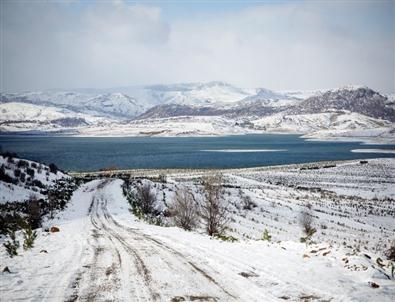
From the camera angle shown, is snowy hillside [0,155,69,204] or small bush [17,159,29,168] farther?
small bush [17,159,29,168]

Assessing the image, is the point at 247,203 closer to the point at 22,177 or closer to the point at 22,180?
the point at 22,180

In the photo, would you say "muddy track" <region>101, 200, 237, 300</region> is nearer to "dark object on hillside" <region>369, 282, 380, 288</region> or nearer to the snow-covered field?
the snow-covered field

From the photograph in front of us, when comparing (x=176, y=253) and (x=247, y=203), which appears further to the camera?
(x=247, y=203)

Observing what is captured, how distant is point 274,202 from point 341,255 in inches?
1445

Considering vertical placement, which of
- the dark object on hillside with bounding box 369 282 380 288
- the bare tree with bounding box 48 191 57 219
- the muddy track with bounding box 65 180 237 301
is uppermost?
the dark object on hillside with bounding box 369 282 380 288

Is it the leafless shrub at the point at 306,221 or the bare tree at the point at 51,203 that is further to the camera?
the leafless shrub at the point at 306,221

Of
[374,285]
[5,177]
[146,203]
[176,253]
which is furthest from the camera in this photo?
[146,203]

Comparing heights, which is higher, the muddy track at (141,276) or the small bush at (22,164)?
the muddy track at (141,276)

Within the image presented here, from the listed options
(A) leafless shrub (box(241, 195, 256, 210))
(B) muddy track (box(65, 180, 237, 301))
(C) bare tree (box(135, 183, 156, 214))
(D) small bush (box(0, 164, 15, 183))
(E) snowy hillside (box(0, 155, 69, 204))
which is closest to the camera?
(B) muddy track (box(65, 180, 237, 301))

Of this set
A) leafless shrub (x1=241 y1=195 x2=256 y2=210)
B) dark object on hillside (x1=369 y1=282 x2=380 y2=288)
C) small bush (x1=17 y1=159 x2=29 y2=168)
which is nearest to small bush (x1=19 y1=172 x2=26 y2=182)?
small bush (x1=17 y1=159 x2=29 y2=168)

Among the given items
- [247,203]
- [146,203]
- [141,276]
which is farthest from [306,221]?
[141,276]

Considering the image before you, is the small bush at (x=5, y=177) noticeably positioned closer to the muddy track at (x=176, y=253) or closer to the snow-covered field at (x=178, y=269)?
→ the snow-covered field at (x=178, y=269)

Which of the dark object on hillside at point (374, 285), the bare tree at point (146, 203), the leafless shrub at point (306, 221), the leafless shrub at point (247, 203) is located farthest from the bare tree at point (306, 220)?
the dark object on hillside at point (374, 285)

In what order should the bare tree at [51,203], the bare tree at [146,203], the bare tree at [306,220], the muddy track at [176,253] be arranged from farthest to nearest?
the bare tree at [146,203]
the bare tree at [306,220]
the bare tree at [51,203]
the muddy track at [176,253]
